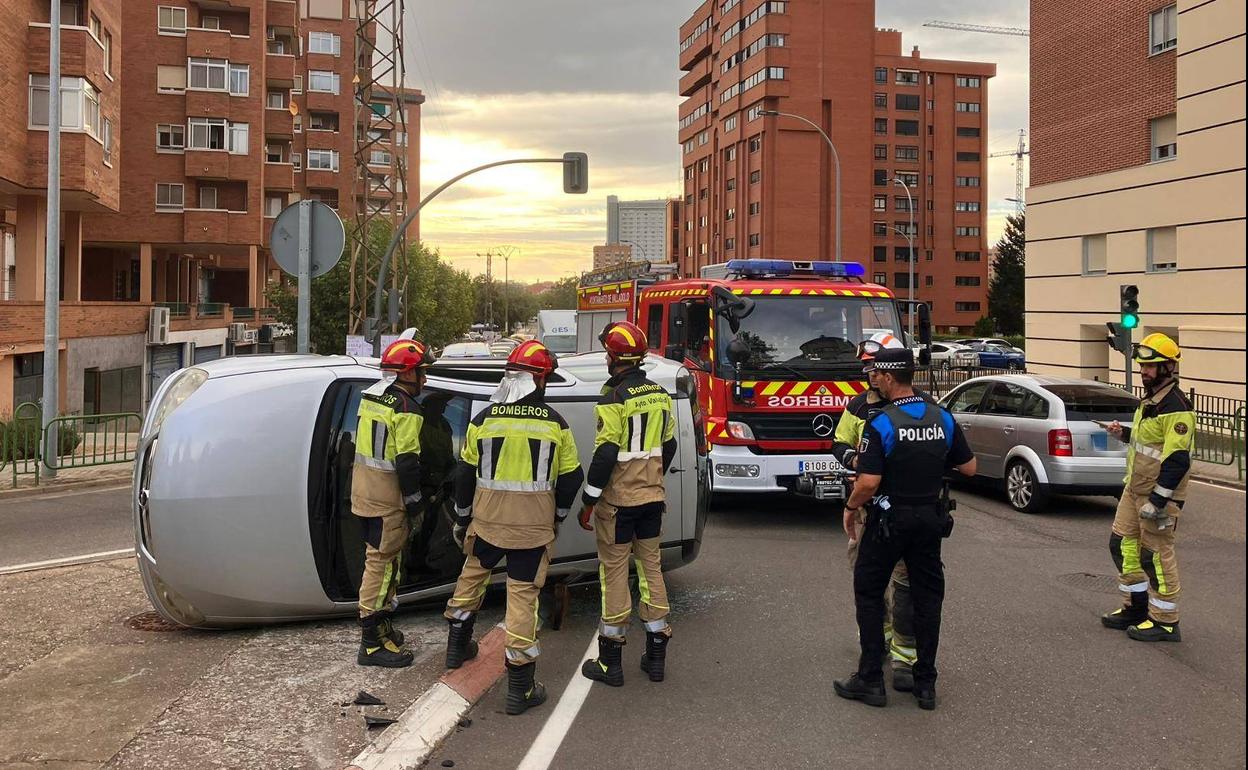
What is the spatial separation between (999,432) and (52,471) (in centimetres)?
1265

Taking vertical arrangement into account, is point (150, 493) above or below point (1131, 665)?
above

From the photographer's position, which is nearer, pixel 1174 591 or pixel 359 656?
pixel 359 656

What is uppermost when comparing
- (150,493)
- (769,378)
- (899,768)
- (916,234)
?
(916,234)

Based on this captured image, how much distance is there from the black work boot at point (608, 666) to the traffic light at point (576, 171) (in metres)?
17.4

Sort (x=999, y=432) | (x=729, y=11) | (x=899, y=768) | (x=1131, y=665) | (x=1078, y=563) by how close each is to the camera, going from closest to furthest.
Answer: (x=899, y=768), (x=1131, y=665), (x=1078, y=563), (x=999, y=432), (x=729, y=11)

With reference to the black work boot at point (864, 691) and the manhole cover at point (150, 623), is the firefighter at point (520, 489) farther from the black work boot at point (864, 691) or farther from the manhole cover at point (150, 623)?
the manhole cover at point (150, 623)

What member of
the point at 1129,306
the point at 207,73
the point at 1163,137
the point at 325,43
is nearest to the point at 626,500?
the point at 1129,306

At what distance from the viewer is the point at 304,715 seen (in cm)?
469

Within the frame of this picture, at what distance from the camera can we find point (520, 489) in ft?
16.3

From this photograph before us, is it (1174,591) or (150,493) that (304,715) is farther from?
(1174,591)

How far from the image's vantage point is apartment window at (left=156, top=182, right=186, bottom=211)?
3769cm

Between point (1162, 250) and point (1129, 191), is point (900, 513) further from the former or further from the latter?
point (1129, 191)

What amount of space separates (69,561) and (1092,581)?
8259 millimetres

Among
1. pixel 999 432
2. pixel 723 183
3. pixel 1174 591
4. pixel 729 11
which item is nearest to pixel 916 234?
pixel 723 183
